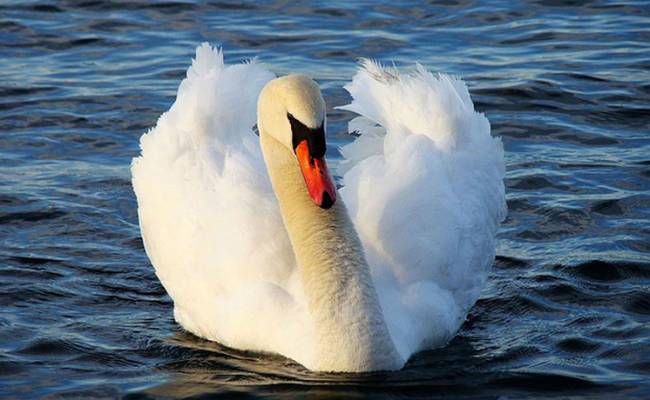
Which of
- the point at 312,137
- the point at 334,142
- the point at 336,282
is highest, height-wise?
the point at 312,137

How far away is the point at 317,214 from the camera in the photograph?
26.9ft

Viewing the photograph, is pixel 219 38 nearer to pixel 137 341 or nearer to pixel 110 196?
pixel 110 196

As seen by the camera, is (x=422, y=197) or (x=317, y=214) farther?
(x=422, y=197)

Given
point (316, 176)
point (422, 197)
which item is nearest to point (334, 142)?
point (422, 197)

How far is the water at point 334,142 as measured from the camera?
341 inches

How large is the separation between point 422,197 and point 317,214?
4.26 ft

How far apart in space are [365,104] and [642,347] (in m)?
2.69

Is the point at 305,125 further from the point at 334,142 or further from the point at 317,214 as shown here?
the point at 334,142

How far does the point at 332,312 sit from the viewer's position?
8.27 m

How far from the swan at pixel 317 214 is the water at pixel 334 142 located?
227 millimetres

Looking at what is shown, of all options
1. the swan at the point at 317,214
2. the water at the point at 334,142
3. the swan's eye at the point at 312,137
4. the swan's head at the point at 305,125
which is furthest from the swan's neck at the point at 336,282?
the swan's eye at the point at 312,137

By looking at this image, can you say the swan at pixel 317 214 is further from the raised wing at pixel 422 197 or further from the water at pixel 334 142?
the water at pixel 334 142

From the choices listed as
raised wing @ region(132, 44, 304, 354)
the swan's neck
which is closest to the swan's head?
the swan's neck

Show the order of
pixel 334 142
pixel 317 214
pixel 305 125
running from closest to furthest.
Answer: pixel 305 125, pixel 317 214, pixel 334 142
